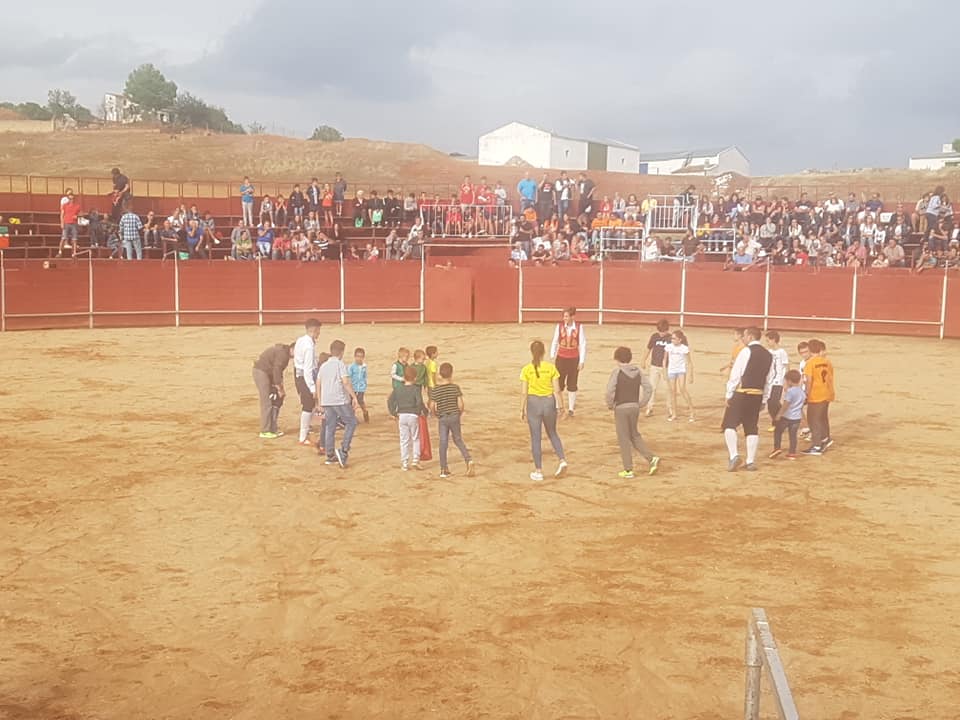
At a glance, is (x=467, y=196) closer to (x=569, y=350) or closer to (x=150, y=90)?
(x=569, y=350)

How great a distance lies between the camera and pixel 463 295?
29109 millimetres

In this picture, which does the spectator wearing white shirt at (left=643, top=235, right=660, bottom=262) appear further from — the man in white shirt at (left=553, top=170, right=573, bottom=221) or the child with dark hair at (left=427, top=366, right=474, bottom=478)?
the child with dark hair at (left=427, top=366, right=474, bottom=478)

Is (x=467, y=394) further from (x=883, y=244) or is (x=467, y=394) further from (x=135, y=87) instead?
(x=135, y=87)

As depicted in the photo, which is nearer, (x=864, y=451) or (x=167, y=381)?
(x=864, y=451)

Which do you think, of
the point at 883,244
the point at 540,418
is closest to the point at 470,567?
the point at 540,418

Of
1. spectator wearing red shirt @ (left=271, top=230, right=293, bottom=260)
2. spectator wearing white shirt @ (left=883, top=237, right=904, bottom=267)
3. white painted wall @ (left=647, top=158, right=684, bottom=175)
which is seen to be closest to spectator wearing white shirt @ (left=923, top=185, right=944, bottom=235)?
spectator wearing white shirt @ (left=883, top=237, right=904, bottom=267)

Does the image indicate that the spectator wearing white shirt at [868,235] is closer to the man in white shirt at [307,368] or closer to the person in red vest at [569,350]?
the person in red vest at [569,350]

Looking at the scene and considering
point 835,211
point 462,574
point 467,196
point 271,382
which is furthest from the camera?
point 467,196

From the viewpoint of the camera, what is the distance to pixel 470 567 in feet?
29.2

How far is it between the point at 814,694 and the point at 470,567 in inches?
131

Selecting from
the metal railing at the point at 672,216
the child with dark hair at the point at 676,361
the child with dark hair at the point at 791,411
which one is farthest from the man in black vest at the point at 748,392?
the metal railing at the point at 672,216

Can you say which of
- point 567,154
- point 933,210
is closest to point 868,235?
point 933,210

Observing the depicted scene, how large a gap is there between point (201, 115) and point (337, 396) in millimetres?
76602

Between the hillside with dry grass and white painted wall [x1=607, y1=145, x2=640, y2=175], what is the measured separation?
550 inches
